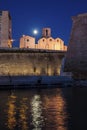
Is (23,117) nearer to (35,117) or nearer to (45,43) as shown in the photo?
(35,117)

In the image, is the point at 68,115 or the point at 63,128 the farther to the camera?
the point at 68,115

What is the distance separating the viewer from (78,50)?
38.3 m

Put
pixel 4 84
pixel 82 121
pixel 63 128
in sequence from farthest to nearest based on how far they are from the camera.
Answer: pixel 4 84 < pixel 82 121 < pixel 63 128

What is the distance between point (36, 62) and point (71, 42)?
496 cm

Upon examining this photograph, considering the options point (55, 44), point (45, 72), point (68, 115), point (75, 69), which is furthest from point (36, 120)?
point (55, 44)

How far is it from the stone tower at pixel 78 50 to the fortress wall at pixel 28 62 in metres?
2.93

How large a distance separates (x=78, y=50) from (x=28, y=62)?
20.8ft

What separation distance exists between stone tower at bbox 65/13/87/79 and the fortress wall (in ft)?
9.61

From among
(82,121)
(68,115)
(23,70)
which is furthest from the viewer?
(23,70)

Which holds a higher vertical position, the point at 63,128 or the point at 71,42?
the point at 71,42

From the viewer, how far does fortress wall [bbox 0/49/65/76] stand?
131 feet

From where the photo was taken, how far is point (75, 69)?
3778 cm

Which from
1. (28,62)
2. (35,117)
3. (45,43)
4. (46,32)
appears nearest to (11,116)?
(35,117)

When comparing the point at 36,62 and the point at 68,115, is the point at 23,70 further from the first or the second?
the point at 68,115
